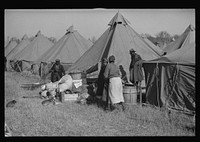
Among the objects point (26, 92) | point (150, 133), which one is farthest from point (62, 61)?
point (150, 133)

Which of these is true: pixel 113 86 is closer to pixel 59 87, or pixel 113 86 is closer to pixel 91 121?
pixel 91 121

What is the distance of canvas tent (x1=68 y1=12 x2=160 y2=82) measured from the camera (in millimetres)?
10547

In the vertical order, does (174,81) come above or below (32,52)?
below

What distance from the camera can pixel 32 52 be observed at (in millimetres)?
18703

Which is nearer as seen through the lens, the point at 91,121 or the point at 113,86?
the point at 91,121

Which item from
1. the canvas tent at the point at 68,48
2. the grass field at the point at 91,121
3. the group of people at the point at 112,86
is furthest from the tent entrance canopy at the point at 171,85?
the canvas tent at the point at 68,48

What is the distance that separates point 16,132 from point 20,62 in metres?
14.0

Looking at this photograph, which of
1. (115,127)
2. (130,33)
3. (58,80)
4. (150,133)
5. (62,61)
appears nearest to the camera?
(150,133)

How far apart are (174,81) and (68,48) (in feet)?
30.2

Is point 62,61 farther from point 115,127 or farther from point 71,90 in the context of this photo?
point 115,127

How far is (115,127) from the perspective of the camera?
5750 mm

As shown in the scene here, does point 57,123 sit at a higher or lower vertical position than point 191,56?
lower

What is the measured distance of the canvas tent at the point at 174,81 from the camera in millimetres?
6410

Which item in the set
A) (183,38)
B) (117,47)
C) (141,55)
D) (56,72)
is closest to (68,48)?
(117,47)
